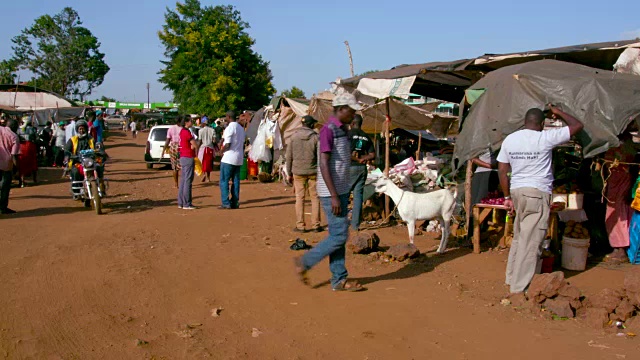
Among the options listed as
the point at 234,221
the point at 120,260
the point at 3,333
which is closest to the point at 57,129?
the point at 234,221

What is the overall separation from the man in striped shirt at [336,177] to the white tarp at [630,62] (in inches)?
153

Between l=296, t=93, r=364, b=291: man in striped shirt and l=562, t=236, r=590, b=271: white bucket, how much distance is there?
3062 mm

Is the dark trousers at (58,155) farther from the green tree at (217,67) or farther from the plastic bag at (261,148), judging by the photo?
the green tree at (217,67)

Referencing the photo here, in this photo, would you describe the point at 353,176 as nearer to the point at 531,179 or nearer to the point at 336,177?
the point at 336,177

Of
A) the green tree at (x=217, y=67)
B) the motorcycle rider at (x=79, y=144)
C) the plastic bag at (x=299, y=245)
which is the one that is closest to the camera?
the plastic bag at (x=299, y=245)

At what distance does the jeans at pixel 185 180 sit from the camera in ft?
36.3

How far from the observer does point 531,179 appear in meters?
5.41

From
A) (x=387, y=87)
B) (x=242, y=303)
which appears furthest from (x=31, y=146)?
(x=242, y=303)

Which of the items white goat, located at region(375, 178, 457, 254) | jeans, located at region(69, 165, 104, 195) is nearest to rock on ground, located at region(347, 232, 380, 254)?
white goat, located at region(375, 178, 457, 254)

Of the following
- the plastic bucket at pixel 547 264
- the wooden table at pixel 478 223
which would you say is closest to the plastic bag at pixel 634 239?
the plastic bucket at pixel 547 264

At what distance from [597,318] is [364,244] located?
10.7 feet

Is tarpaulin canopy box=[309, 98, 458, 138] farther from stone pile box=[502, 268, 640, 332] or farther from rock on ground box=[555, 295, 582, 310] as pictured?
rock on ground box=[555, 295, 582, 310]

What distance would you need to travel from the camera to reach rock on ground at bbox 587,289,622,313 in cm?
496

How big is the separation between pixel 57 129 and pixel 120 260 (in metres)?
14.6
